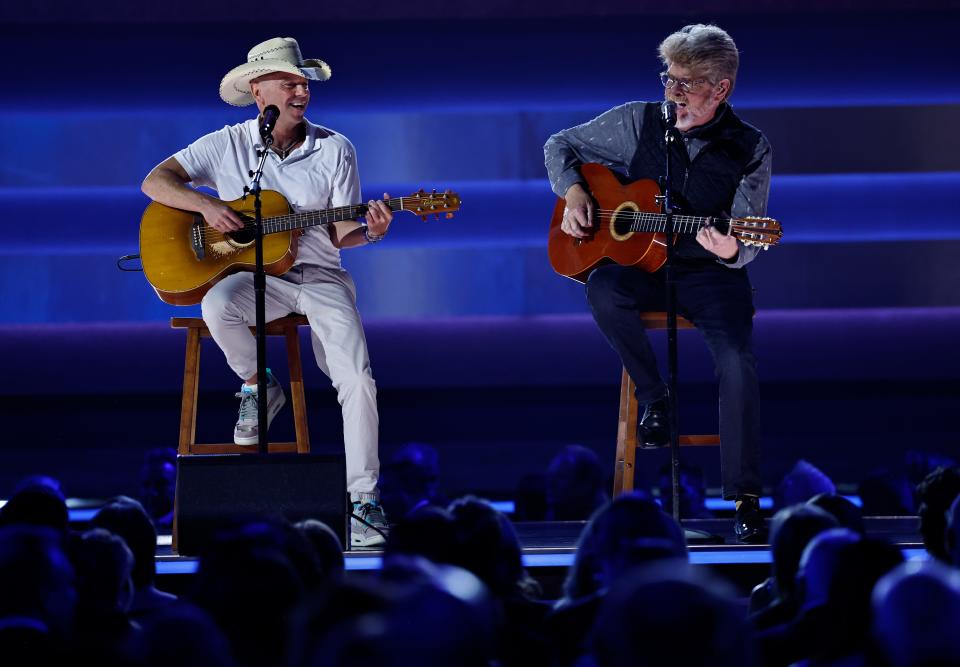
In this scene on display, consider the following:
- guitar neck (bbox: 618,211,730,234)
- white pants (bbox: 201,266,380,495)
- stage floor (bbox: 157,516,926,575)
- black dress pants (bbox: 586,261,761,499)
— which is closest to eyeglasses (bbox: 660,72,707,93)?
guitar neck (bbox: 618,211,730,234)

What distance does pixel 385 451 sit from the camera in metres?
6.20

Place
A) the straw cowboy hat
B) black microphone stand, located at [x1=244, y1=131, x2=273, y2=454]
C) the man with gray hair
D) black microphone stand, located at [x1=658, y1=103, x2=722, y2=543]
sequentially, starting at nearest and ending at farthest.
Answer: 1. black microphone stand, located at [x1=658, y1=103, x2=722, y2=543]
2. black microphone stand, located at [x1=244, y1=131, x2=273, y2=454]
3. the man with gray hair
4. the straw cowboy hat

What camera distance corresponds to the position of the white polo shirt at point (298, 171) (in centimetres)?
435

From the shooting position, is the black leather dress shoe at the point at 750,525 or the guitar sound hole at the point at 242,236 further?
the guitar sound hole at the point at 242,236

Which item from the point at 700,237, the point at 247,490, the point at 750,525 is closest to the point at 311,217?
the point at 247,490

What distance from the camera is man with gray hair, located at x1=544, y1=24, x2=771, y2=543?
3865 millimetres

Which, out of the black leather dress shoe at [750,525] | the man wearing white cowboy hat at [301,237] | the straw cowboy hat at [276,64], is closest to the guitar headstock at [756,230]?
the black leather dress shoe at [750,525]

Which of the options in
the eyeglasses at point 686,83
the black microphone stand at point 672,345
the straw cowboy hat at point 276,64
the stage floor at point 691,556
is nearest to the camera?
the stage floor at point 691,556

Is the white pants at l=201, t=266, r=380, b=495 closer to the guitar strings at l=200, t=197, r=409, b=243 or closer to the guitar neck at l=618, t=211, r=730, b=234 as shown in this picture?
the guitar strings at l=200, t=197, r=409, b=243

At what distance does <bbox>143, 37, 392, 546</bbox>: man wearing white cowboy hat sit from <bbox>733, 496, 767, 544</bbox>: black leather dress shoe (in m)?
1.06

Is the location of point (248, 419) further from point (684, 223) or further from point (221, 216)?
point (684, 223)

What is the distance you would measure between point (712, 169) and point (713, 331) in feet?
1.69

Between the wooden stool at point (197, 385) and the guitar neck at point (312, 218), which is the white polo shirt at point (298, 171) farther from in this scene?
the wooden stool at point (197, 385)

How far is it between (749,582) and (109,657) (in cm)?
208
